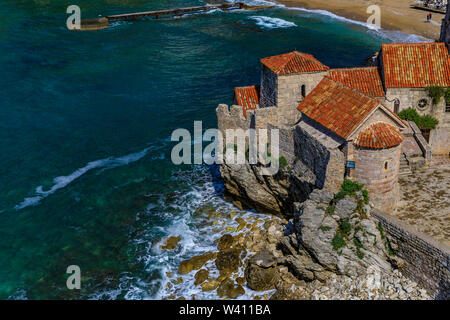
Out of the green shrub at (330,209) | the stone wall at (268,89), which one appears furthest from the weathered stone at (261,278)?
the stone wall at (268,89)

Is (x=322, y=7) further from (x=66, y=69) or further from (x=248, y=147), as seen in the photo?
(x=248, y=147)

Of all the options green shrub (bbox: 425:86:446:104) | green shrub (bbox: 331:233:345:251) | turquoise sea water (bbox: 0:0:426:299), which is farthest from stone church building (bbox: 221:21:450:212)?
turquoise sea water (bbox: 0:0:426:299)

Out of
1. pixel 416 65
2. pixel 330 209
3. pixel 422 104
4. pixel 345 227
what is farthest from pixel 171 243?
pixel 416 65

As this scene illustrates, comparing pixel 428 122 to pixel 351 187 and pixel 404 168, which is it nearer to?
pixel 404 168

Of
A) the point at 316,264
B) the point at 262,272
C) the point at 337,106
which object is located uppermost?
the point at 337,106

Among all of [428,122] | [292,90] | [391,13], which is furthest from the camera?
[391,13]

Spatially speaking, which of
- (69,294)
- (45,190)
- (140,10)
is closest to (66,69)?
(45,190)

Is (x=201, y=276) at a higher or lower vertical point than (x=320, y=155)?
lower
